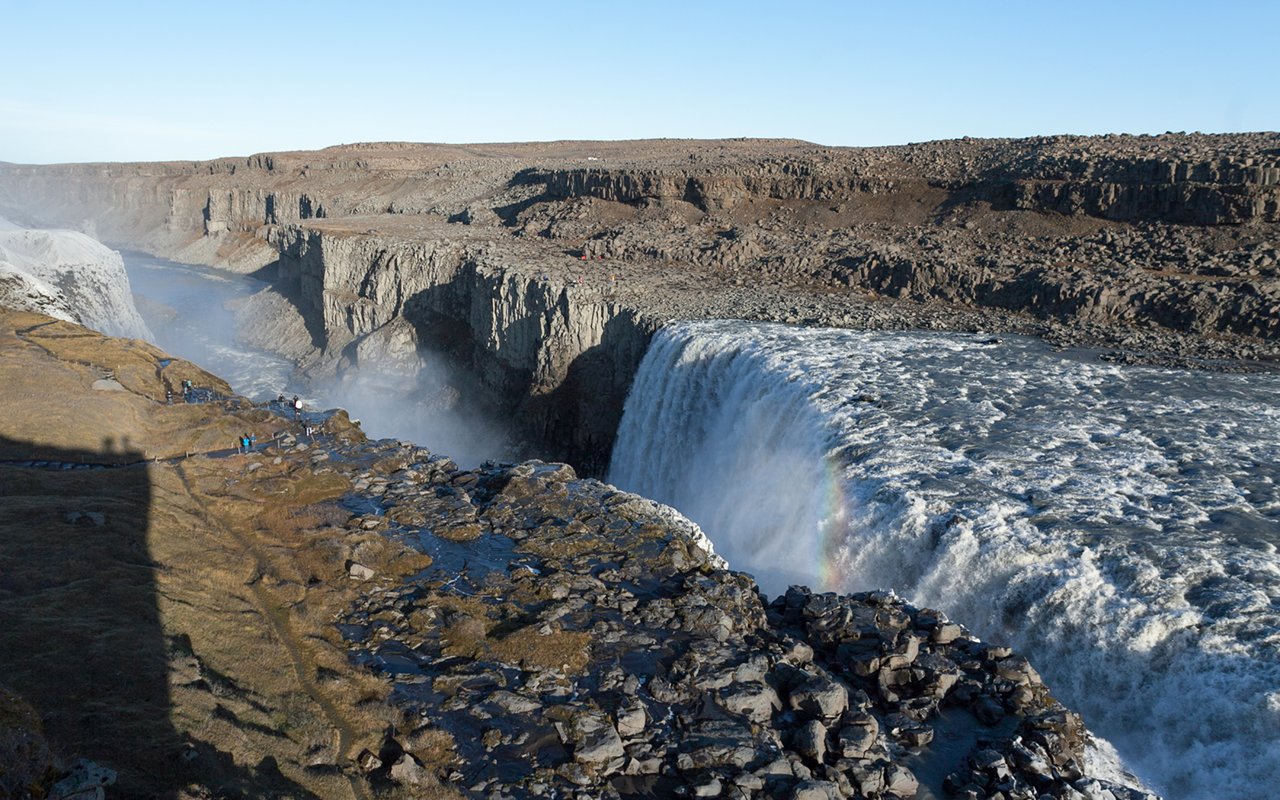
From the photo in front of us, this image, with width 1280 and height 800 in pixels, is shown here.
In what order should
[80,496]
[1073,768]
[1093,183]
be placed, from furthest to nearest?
[1093,183] → [80,496] → [1073,768]

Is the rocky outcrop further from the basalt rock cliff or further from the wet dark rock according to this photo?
the wet dark rock

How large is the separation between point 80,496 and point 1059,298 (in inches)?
1377

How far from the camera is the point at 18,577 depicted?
1384cm

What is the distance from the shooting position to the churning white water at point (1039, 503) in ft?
39.8

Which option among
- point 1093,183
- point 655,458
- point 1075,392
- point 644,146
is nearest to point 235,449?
point 655,458

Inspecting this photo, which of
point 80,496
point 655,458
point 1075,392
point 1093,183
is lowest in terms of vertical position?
point 655,458

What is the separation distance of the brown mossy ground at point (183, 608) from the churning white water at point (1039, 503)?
34.8 ft

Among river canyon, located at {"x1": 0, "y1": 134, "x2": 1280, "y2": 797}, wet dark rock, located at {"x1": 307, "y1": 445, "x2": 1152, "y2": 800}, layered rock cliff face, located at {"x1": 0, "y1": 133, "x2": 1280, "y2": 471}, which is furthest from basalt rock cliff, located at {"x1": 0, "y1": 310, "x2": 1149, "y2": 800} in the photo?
layered rock cliff face, located at {"x1": 0, "y1": 133, "x2": 1280, "y2": 471}

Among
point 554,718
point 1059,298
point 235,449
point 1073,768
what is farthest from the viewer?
point 1059,298

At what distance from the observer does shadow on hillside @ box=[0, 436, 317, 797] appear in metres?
9.62

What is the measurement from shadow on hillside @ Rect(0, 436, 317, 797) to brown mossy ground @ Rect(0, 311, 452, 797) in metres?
0.03

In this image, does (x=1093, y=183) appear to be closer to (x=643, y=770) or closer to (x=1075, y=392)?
(x=1075, y=392)

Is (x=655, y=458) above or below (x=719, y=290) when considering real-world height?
below

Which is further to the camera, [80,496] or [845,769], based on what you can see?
[80,496]
